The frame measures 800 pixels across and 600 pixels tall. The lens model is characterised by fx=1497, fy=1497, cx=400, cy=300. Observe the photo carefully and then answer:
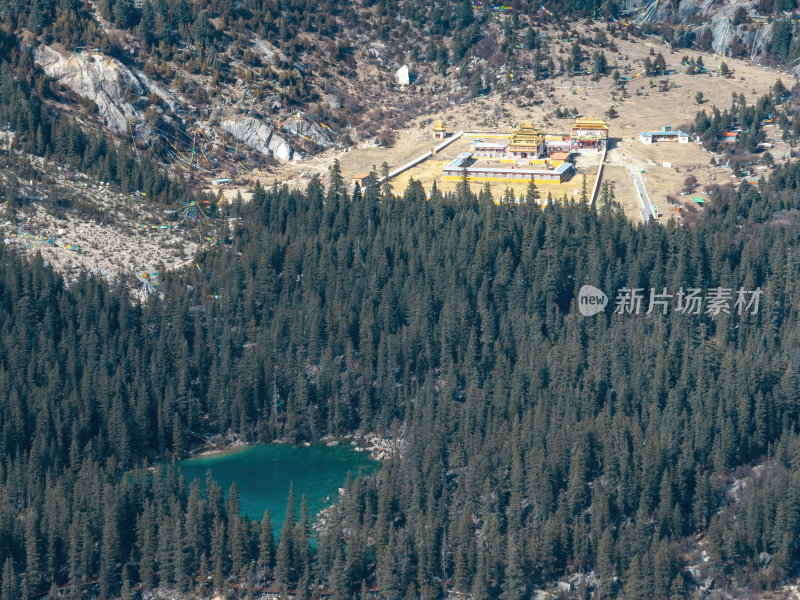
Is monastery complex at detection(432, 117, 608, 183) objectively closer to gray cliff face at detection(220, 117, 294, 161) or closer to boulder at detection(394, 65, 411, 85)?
boulder at detection(394, 65, 411, 85)

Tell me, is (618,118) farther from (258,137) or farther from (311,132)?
(258,137)

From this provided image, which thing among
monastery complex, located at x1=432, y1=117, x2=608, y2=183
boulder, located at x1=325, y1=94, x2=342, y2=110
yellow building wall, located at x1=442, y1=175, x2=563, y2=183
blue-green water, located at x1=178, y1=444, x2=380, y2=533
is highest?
boulder, located at x1=325, y1=94, x2=342, y2=110

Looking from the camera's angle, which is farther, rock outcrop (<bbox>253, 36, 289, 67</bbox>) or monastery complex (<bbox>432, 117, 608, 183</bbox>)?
rock outcrop (<bbox>253, 36, 289, 67</bbox>)

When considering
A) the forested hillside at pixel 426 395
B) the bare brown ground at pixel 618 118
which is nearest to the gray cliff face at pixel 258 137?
the bare brown ground at pixel 618 118

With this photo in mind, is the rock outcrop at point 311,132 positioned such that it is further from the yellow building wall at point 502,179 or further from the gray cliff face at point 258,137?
the yellow building wall at point 502,179

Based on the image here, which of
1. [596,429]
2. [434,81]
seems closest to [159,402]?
[596,429]

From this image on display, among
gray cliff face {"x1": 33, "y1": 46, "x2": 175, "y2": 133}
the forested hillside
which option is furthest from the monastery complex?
gray cliff face {"x1": 33, "y1": 46, "x2": 175, "y2": 133}

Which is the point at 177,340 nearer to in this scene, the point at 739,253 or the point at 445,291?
the point at 445,291
